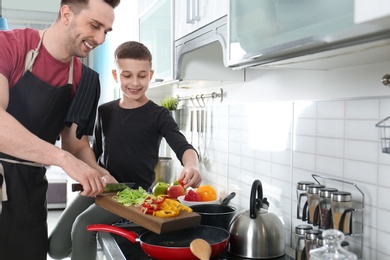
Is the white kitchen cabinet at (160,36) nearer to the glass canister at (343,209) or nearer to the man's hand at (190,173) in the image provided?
the man's hand at (190,173)

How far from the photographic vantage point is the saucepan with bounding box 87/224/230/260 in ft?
3.89

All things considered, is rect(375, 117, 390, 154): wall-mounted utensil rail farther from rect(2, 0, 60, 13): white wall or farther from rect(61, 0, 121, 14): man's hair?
rect(2, 0, 60, 13): white wall

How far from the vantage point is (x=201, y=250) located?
45.4 inches

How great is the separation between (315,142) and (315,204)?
220mm

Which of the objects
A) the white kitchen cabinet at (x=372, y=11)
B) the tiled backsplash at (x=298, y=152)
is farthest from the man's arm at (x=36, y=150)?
the white kitchen cabinet at (x=372, y=11)

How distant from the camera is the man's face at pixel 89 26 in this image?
4.80 feet

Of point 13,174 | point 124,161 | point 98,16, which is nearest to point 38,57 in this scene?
point 98,16

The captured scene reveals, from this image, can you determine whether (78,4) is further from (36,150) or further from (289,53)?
(289,53)

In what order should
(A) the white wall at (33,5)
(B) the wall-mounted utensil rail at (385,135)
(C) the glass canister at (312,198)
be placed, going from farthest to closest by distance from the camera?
1. (A) the white wall at (33,5)
2. (C) the glass canister at (312,198)
3. (B) the wall-mounted utensil rail at (385,135)

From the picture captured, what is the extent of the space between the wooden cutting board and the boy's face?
0.52m

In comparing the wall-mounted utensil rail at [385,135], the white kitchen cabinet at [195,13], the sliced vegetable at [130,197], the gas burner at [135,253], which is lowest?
the gas burner at [135,253]

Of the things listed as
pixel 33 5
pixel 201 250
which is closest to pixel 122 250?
pixel 201 250

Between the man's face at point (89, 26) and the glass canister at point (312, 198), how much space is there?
0.84 m

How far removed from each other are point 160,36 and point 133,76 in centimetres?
40
